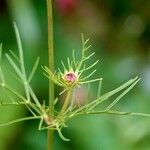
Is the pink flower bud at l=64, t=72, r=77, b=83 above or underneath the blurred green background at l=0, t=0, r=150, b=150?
underneath

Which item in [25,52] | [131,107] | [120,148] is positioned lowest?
[120,148]

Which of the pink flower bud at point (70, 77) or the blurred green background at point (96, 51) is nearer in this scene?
the pink flower bud at point (70, 77)

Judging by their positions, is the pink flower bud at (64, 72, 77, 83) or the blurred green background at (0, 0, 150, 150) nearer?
the pink flower bud at (64, 72, 77, 83)

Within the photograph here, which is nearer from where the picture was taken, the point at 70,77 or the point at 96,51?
the point at 70,77

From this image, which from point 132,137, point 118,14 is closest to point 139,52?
point 118,14

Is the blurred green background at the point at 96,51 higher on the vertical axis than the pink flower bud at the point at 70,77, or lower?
higher

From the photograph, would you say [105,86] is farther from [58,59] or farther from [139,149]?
[139,149]

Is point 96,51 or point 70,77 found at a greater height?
point 96,51

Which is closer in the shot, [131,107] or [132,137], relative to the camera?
[132,137]
